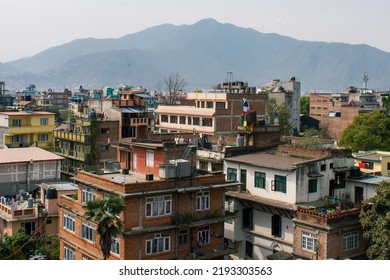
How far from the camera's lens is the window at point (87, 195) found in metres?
14.3

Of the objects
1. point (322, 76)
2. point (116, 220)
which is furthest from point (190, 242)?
point (322, 76)

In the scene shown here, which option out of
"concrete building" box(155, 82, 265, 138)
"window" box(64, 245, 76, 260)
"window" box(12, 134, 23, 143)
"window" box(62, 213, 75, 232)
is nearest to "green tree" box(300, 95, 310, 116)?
"concrete building" box(155, 82, 265, 138)

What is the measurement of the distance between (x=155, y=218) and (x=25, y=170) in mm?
8353

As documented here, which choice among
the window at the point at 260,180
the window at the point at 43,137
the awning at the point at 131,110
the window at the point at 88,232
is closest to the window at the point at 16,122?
the window at the point at 43,137

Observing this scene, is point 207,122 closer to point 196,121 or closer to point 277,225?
point 196,121

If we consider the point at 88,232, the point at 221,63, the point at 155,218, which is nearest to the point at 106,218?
the point at 155,218

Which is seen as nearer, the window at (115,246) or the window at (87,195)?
the window at (115,246)

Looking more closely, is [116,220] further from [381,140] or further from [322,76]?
[322,76]

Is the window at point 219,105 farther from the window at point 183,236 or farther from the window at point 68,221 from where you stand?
the window at point 183,236

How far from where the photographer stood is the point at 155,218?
43.9ft

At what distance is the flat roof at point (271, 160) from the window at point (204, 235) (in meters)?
3.03

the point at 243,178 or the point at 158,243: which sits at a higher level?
the point at 243,178

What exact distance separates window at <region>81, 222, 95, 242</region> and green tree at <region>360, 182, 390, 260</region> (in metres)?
6.79

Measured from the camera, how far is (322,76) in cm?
14512
